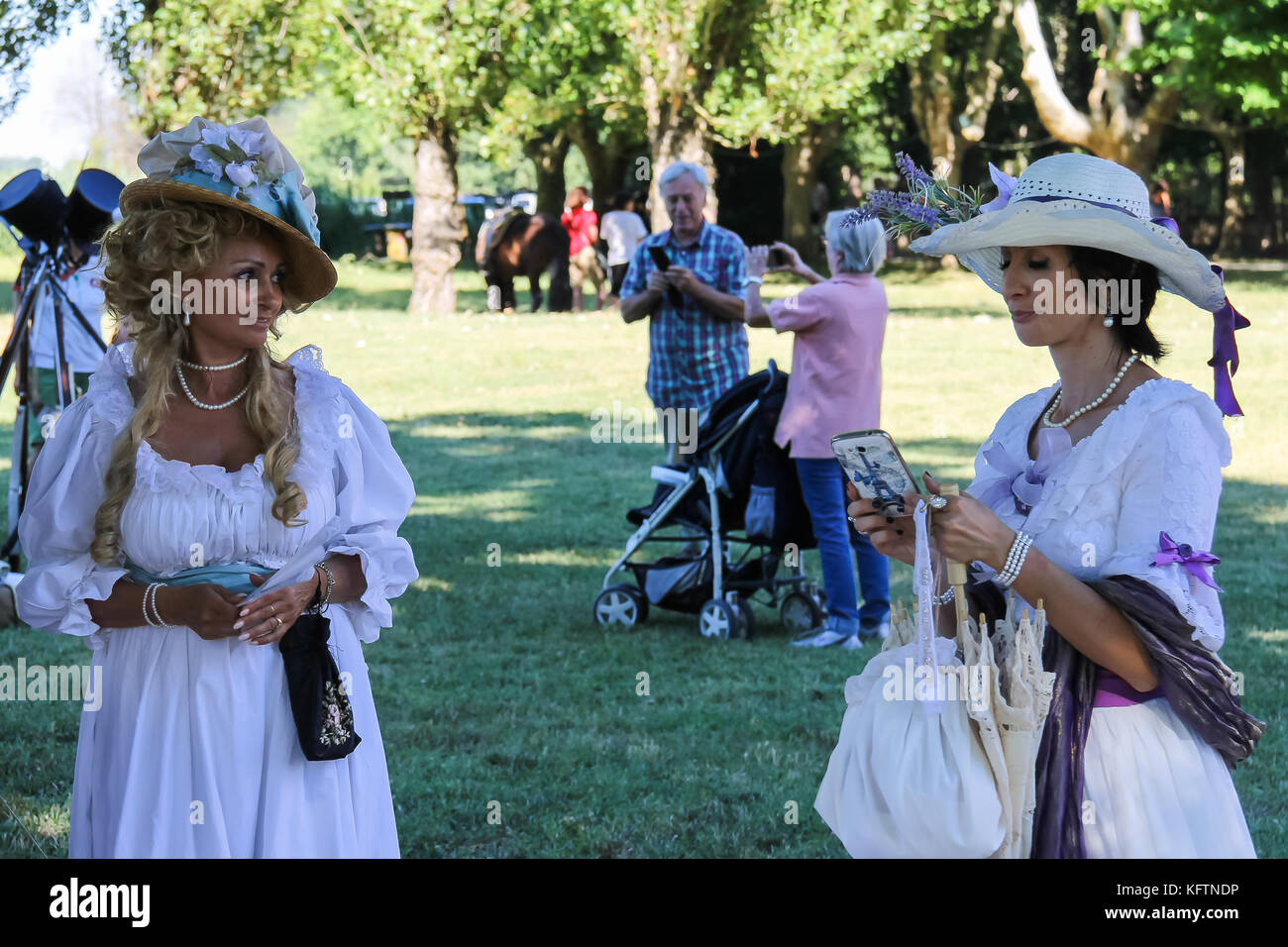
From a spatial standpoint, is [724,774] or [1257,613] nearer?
[724,774]

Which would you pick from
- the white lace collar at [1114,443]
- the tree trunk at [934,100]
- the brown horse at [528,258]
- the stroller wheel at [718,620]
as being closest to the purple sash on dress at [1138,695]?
the white lace collar at [1114,443]

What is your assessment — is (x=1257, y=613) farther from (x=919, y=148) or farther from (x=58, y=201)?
(x=919, y=148)

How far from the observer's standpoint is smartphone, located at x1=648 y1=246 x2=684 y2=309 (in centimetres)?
896

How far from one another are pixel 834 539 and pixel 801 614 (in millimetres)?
628

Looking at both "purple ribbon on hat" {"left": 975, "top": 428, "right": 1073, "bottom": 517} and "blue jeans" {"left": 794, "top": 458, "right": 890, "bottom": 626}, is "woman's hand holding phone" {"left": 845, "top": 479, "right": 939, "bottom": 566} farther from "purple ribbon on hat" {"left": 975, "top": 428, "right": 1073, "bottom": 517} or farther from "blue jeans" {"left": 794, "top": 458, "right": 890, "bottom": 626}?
"blue jeans" {"left": 794, "top": 458, "right": 890, "bottom": 626}

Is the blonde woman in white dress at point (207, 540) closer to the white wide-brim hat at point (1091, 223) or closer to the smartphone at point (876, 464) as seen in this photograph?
the smartphone at point (876, 464)

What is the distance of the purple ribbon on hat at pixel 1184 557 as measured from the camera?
2.78 m

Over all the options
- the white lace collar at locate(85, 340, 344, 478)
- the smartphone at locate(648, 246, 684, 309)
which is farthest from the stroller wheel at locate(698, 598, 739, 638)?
the white lace collar at locate(85, 340, 344, 478)

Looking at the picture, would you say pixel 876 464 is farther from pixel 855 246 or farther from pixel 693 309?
pixel 693 309

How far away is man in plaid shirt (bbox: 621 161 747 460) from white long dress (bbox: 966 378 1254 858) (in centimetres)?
593

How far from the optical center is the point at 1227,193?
147ft

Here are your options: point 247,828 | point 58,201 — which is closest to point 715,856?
point 247,828

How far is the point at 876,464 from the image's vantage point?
2.81 metres

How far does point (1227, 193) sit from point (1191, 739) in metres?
45.5
